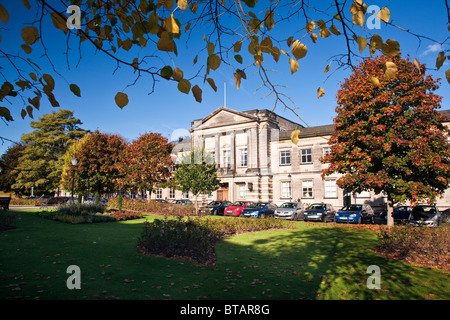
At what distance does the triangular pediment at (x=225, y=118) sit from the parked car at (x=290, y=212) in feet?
54.9

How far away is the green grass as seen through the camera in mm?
5953

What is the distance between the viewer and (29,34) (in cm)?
260

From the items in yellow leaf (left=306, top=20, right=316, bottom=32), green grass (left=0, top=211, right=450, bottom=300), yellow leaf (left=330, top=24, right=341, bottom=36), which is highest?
yellow leaf (left=306, top=20, right=316, bottom=32)

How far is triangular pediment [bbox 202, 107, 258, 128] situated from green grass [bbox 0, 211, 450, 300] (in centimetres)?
3140

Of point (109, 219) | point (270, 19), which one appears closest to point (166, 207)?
point (109, 219)

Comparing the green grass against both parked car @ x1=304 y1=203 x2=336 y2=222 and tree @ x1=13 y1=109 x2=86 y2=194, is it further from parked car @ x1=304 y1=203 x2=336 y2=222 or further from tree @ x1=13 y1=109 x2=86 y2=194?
tree @ x1=13 y1=109 x2=86 y2=194

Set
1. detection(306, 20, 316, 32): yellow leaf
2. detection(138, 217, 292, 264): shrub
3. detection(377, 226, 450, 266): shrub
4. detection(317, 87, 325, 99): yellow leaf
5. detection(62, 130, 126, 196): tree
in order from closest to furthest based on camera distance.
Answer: detection(306, 20, 316, 32): yellow leaf
detection(317, 87, 325, 99): yellow leaf
detection(377, 226, 450, 266): shrub
detection(138, 217, 292, 264): shrub
detection(62, 130, 126, 196): tree

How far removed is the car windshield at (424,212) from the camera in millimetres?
19522

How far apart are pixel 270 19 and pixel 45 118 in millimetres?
62485

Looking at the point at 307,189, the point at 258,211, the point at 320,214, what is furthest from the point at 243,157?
the point at 320,214

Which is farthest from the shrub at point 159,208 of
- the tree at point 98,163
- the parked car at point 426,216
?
the parked car at point 426,216

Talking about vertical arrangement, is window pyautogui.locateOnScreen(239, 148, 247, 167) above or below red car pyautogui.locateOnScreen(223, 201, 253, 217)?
above

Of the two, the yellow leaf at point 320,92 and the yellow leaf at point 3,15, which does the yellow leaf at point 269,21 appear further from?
the yellow leaf at point 3,15

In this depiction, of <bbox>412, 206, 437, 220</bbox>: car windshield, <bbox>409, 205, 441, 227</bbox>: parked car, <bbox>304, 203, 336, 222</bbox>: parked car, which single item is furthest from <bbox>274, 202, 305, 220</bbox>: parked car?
<bbox>412, 206, 437, 220</bbox>: car windshield
